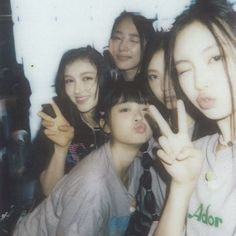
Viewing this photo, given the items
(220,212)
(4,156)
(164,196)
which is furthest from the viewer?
(4,156)

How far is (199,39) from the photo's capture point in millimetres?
892

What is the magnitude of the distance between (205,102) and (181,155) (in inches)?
5.7

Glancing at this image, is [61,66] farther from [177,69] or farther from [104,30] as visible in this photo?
[177,69]

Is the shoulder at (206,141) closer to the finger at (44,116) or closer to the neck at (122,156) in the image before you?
the neck at (122,156)

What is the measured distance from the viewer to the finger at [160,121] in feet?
3.00

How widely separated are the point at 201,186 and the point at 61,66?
560 millimetres

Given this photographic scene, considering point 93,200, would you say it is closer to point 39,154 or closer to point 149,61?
point 39,154

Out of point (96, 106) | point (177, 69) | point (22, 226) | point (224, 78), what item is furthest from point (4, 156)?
point (224, 78)

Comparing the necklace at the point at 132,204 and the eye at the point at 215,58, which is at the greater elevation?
the eye at the point at 215,58

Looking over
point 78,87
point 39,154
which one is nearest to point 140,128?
point 78,87

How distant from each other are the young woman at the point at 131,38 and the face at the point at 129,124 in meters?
0.10


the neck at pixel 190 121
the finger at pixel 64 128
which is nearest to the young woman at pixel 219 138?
the neck at pixel 190 121

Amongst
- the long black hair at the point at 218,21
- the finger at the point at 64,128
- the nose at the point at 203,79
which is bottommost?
the finger at the point at 64,128

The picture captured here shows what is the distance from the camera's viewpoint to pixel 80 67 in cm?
Answer: 112
